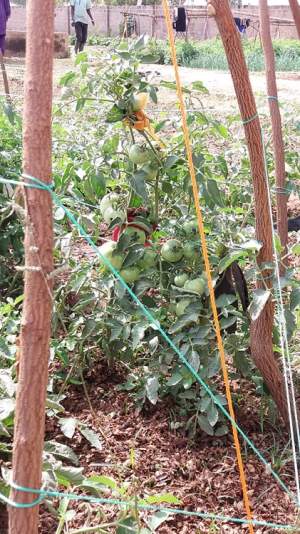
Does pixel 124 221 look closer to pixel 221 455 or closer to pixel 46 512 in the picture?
pixel 221 455

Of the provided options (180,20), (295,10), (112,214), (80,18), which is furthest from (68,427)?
(180,20)

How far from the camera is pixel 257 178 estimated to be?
1630mm

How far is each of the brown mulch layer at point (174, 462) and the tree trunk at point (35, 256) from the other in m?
0.52

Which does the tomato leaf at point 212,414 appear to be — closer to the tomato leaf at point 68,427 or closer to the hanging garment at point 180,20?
the tomato leaf at point 68,427

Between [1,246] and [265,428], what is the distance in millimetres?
1232

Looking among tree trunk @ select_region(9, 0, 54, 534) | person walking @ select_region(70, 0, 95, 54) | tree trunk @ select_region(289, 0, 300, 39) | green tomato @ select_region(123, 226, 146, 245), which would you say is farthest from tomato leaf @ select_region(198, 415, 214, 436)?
person walking @ select_region(70, 0, 95, 54)

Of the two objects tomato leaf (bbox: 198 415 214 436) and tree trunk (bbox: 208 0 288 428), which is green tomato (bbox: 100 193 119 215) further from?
tomato leaf (bbox: 198 415 214 436)

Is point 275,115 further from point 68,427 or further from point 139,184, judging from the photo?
point 68,427

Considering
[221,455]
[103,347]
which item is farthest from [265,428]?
[103,347]

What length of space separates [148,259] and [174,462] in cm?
56

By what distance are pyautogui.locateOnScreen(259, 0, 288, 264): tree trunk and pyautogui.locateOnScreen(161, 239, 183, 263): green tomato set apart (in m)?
0.40

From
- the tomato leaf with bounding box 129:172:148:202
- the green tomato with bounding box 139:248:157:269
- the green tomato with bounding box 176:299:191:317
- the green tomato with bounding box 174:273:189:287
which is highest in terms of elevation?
the tomato leaf with bounding box 129:172:148:202

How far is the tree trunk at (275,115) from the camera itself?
2.11m

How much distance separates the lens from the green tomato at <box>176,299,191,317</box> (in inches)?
69.7
